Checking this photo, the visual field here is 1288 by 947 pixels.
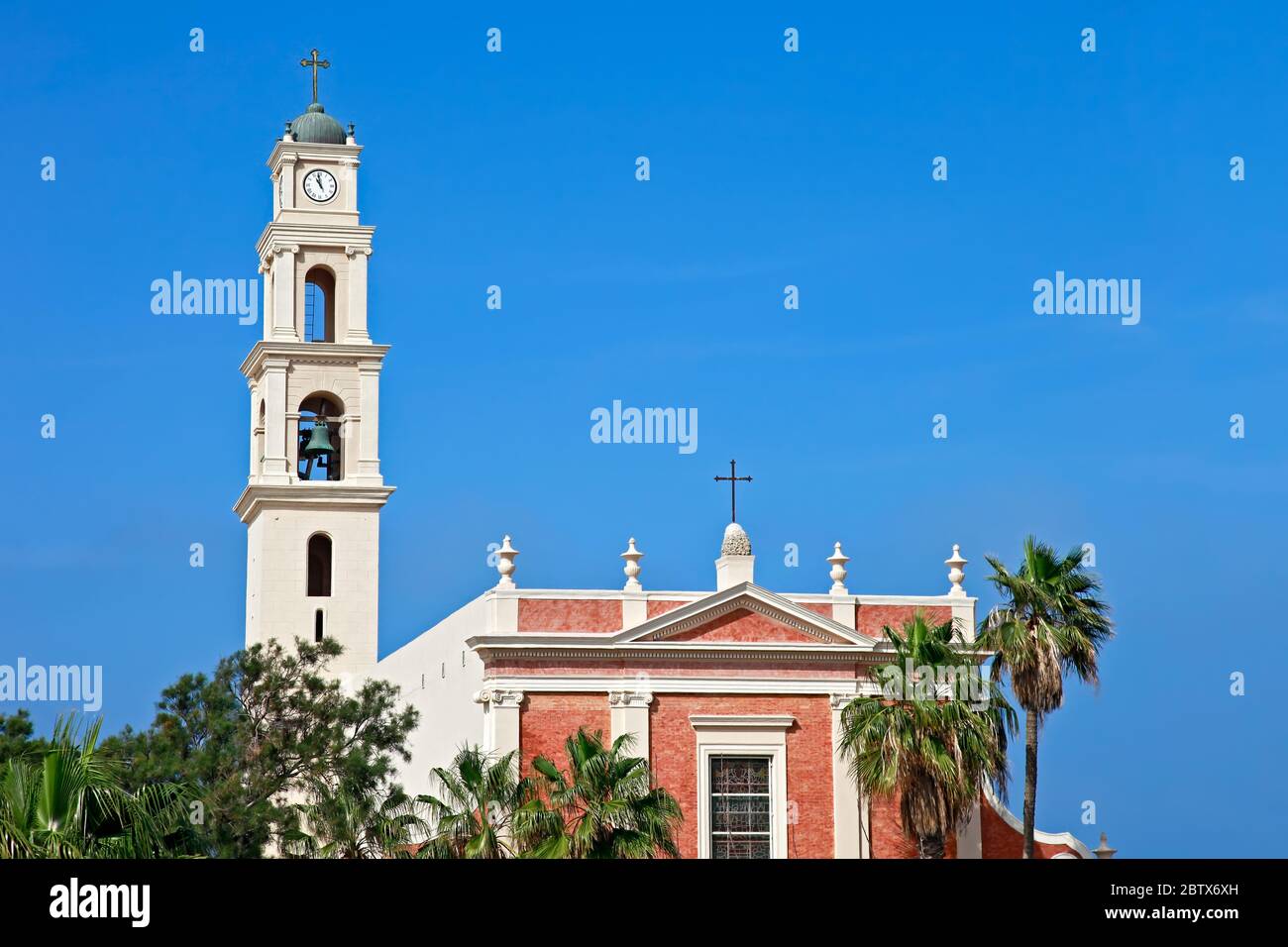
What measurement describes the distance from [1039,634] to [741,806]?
23.3 ft

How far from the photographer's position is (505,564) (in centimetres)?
4669

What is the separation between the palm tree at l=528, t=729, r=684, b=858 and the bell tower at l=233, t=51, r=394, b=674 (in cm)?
1539

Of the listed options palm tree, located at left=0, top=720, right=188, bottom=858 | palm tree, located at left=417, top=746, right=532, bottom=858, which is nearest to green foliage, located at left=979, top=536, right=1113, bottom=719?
palm tree, located at left=417, top=746, right=532, bottom=858

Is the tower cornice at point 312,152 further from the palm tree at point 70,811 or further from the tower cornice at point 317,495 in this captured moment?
the palm tree at point 70,811

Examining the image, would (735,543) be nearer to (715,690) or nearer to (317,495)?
(715,690)

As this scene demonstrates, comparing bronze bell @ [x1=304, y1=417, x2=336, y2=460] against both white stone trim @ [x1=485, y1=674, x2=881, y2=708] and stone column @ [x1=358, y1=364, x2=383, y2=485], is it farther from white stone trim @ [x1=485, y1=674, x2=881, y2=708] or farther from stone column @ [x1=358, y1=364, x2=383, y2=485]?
white stone trim @ [x1=485, y1=674, x2=881, y2=708]

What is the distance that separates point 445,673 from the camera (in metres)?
49.9

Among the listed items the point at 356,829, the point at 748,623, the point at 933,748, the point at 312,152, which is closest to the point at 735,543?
the point at 748,623

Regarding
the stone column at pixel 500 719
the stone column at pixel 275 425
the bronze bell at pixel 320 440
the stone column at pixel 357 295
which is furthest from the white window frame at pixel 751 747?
the stone column at pixel 357 295

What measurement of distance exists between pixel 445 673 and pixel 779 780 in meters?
7.93

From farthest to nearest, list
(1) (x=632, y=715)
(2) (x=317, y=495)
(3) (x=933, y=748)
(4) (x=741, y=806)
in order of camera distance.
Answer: (2) (x=317, y=495) < (4) (x=741, y=806) < (1) (x=632, y=715) < (3) (x=933, y=748)

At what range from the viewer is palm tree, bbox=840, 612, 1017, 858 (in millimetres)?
44094
